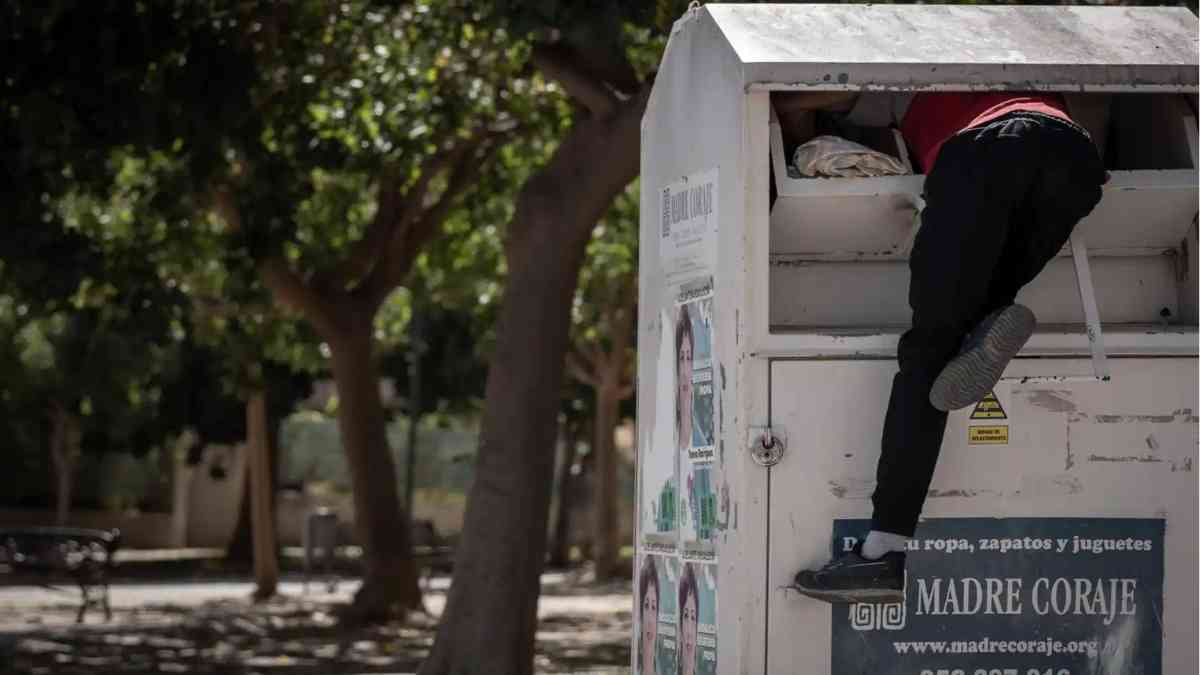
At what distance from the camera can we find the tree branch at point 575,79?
11.1m

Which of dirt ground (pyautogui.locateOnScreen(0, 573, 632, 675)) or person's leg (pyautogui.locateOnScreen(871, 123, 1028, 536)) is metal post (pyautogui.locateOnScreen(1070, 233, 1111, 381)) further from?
dirt ground (pyautogui.locateOnScreen(0, 573, 632, 675))

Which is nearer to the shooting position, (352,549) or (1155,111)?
(1155,111)

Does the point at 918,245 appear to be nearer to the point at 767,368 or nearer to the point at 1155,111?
the point at 767,368

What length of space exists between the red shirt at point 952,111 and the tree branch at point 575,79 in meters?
6.40

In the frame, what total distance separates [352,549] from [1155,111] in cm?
3759

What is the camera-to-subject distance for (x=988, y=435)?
4.52m

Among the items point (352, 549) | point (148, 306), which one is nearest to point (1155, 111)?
point (148, 306)

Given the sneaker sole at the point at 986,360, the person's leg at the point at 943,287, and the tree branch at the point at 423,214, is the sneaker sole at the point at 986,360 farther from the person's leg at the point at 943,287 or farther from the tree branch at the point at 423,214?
the tree branch at the point at 423,214

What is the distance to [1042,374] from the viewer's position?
4512mm

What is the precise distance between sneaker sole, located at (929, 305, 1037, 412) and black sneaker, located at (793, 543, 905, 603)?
396 millimetres

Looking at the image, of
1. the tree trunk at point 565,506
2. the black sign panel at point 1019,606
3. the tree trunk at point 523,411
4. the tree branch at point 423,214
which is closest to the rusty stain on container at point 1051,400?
the black sign panel at point 1019,606

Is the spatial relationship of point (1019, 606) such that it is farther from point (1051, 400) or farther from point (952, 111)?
point (952, 111)

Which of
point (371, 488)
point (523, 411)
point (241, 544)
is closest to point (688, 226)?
point (523, 411)

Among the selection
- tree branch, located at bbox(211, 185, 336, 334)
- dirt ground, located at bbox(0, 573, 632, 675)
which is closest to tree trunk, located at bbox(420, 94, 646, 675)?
dirt ground, located at bbox(0, 573, 632, 675)
